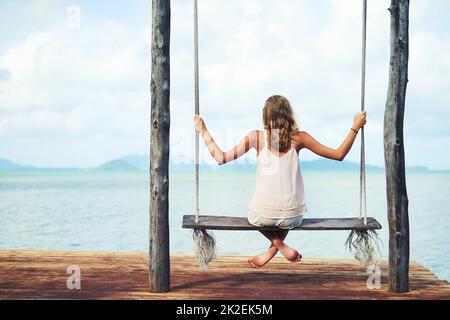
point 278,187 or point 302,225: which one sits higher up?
point 278,187

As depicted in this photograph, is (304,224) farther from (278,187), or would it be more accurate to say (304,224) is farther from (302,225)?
(278,187)

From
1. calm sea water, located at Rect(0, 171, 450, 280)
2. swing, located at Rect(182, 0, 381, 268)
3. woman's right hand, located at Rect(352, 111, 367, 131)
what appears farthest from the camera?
calm sea water, located at Rect(0, 171, 450, 280)

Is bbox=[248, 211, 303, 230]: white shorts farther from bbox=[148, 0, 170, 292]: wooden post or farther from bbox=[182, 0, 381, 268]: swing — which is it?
bbox=[148, 0, 170, 292]: wooden post

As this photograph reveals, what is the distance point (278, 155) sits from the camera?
13.4ft

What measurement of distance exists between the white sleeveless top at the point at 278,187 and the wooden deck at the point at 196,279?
543 millimetres

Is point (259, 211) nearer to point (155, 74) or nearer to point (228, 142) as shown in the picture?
point (228, 142)

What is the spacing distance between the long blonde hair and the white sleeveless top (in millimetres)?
55

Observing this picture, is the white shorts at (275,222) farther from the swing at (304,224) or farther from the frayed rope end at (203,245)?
the frayed rope end at (203,245)

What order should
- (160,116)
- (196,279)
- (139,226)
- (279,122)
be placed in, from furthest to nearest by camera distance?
(139,226) < (196,279) < (279,122) < (160,116)

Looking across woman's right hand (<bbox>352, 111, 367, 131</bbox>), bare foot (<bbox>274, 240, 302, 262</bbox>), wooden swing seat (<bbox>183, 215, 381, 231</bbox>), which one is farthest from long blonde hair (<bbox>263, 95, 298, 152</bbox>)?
bare foot (<bbox>274, 240, 302, 262</bbox>)

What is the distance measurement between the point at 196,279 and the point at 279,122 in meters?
1.30

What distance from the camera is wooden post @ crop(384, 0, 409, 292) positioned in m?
4.02

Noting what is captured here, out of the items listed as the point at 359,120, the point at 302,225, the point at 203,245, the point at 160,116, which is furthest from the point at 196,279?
the point at 359,120
